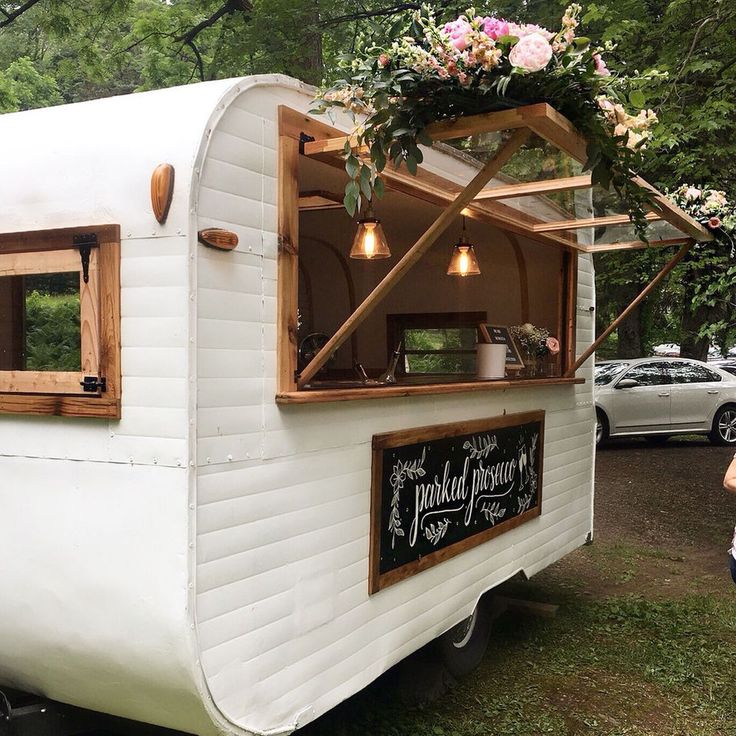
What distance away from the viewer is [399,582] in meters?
3.28

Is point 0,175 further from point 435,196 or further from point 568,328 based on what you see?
point 568,328

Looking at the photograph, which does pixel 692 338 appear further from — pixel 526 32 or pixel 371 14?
pixel 526 32

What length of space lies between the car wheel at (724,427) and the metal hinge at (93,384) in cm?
1136

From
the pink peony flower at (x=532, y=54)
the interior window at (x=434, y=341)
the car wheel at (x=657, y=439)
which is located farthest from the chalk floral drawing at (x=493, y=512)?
the car wheel at (x=657, y=439)

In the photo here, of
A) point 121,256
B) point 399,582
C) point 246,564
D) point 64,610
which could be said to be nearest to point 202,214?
point 121,256

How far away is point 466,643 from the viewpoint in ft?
14.1

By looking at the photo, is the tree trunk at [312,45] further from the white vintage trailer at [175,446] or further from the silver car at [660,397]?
the white vintage trailer at [175,446]

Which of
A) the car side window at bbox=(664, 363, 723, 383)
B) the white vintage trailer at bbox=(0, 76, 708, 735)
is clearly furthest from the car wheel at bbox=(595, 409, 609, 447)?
the white vintage trailer at bbox=(0, 76, 708, 735)

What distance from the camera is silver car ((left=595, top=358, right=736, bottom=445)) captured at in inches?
451

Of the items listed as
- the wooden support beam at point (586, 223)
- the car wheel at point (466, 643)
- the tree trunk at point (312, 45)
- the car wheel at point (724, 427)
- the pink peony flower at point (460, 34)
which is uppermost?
the tree trunk at point (312, 45)

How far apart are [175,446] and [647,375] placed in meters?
10.4

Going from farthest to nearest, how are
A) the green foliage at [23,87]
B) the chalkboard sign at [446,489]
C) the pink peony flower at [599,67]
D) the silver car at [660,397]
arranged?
the green foliage at [23,87]
the silver car at [660,397]
the chalkboard sign at [446,489]
the pink peony flower at [599,67]

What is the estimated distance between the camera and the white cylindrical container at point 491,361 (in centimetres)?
449

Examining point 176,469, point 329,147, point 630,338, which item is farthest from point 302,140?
point 630,338
